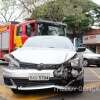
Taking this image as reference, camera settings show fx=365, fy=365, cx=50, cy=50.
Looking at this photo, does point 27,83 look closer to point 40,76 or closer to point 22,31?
point 40,76

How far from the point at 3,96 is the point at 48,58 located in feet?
4.64

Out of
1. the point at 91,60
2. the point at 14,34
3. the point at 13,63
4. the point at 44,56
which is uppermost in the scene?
the point at 44,56

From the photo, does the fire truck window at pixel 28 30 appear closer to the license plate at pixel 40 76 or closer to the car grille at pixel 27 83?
the car grille at pixel 27 83

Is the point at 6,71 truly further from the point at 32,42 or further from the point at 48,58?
the point at 32,42

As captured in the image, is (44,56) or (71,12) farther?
(71,12)

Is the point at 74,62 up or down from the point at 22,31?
up

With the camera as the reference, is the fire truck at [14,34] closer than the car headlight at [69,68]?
No

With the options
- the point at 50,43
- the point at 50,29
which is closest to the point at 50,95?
the point at 50,43

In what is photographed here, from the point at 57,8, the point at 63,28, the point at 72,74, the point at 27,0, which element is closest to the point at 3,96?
the point at 72,74

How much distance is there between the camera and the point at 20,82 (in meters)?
8.22

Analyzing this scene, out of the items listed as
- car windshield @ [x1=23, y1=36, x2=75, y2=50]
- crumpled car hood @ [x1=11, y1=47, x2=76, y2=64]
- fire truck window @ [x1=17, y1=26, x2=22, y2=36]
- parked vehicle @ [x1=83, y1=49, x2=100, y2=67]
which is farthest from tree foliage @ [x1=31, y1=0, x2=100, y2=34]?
crumpled car hood @ [x1=11, y1=47, x2=76, y2=64]

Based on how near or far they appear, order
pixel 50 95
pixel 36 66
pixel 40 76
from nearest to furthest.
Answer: pixel 40 76 → pixel 36 66 → pixel 50 95

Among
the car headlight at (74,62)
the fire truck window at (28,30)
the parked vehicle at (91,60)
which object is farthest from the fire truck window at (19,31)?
the car headlight at (74,62)

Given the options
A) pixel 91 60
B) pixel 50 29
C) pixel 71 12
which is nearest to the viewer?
pixel 50 29
